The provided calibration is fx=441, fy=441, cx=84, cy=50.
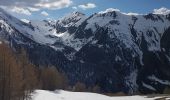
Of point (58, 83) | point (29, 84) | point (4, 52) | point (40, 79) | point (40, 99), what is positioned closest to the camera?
point (4, 52)

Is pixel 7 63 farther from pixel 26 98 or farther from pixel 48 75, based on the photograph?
pixel 48 75

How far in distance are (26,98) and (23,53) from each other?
1208 centimetres

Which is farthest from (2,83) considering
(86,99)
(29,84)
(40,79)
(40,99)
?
(40,79)

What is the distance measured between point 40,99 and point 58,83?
71736 mm

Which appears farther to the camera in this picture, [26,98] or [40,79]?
[40,79]

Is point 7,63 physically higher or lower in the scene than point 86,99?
higher

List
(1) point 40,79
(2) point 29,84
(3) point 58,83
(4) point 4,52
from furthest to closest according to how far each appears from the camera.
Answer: (3) point 58,83
(1) point 40,79
(2) point 29,84
(4) point 4,52

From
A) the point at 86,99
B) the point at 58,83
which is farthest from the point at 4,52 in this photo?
the point at 58,83

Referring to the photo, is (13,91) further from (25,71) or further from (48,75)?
(48,75)

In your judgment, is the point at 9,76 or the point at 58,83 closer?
the point at 9,76

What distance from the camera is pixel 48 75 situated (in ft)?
487

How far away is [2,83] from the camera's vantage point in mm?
69812

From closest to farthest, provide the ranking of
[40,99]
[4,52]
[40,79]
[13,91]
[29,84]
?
1. [4,52]
2. [13,91]
3. [40,99]
4. [29,84]
5. [40,79]

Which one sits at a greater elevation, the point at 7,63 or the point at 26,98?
the point at 7,63
